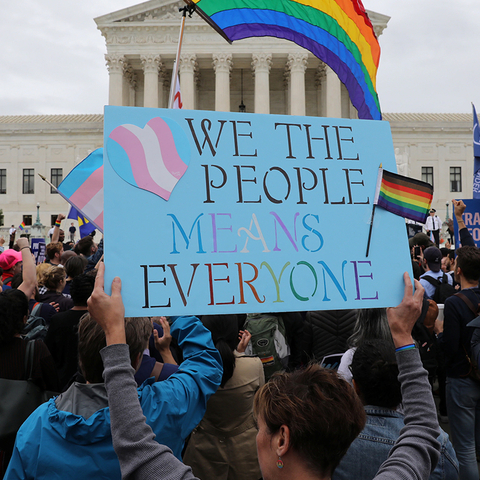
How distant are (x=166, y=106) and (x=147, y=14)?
24.6ft

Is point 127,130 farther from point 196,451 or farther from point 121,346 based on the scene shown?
point 196,451

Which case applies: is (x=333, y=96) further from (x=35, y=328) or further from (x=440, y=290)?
(x=35, y=328)

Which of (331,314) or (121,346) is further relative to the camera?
(331,314)

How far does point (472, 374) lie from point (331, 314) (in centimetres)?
115

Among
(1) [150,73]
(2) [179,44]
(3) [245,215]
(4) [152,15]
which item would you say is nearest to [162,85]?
(1) [150,73]

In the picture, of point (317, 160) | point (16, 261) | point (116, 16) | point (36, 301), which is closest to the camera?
point (317, 160)

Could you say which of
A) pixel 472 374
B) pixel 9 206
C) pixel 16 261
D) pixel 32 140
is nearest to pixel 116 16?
pixel 32 140

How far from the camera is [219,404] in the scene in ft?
10.1

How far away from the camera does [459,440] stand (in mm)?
3752

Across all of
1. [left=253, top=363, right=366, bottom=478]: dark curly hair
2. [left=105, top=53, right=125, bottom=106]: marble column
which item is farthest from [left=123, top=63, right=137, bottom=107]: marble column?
[left=253, top=363, right=366, bottom=478]: dark curly hair

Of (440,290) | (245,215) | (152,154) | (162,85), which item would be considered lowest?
(440,290)

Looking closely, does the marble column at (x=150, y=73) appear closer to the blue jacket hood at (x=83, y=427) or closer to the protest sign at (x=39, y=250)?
the protest sign at (x=39, y=250)

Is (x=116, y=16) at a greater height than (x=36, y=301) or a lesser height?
greater

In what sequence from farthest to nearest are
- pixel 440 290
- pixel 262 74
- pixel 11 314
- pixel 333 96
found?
1. pixel 262 74
2. pixel 333 96
3. pixel 440 290
4. pixel 11 314
